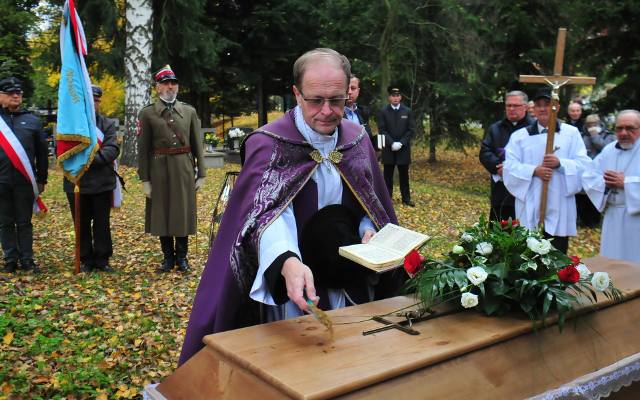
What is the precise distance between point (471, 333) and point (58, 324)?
14.1 ft

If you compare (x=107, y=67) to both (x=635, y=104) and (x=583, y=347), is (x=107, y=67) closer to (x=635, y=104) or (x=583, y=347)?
(x=635, y=104)

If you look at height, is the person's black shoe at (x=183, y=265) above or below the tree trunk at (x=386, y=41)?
below

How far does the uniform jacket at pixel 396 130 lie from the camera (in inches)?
516

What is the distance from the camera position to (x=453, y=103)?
756 inches

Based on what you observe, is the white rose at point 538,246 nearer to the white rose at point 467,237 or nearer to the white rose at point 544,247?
the white rose at point 544,247

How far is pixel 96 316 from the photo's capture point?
585 centimetres

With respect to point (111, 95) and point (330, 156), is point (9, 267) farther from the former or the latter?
point (111, 95)

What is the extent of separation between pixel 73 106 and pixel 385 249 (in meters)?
5.07

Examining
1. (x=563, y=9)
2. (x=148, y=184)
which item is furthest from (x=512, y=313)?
(x=563, y=9)

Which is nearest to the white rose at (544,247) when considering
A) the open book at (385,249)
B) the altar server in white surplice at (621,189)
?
the open book at (385,249)

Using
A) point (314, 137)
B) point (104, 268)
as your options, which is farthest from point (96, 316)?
point (314, 137)

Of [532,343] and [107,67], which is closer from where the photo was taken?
[532,343]

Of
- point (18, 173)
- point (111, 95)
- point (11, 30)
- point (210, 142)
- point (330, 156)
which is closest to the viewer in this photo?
point (330, 156)

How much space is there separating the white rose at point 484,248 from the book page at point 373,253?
0.45m
